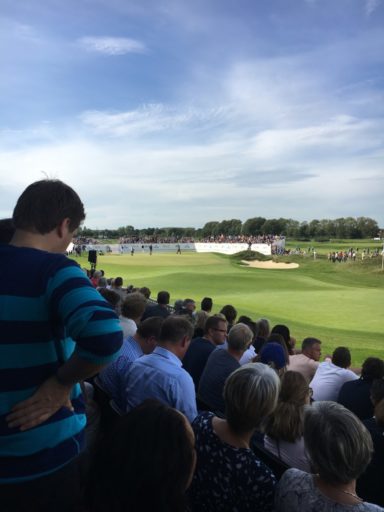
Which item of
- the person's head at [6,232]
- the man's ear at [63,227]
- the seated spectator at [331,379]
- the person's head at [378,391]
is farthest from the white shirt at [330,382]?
the man's ear at [63,227]

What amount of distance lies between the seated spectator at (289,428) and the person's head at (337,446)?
3.01 ft

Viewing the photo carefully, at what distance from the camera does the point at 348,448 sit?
7.89 ft

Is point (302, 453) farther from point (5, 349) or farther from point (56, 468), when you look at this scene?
point (5, 349)

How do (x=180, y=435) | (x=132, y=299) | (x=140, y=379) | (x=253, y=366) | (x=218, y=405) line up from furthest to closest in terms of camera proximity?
1. (x=132, y=299)
2. (x=218, y=405)
3. (x=140, y=379)
4. (x=253, y=366)
5. (x=180, y=435)

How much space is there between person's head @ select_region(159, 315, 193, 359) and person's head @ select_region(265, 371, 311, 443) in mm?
992

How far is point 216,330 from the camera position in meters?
6.86

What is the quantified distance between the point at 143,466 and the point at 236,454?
46.3 inches

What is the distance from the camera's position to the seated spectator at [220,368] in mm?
5047

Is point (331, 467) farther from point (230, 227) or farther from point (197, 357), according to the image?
point (230, 227)

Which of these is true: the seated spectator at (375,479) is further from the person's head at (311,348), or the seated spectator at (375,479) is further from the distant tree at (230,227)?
the distant tree at (230,227)

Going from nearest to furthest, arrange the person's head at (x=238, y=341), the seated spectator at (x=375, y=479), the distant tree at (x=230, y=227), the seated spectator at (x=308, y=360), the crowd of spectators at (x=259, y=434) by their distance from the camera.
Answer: the crowd of spectators at (x=259, y=434)
the seated spectator at (x=375, y=479)
the person's head at (x=238, y=341)
the seated spectator at (x=308, y=360)
the distant tree at (x=230, y=227)

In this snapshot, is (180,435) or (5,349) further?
(5,349)

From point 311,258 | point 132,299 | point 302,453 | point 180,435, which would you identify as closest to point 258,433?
point 302,453

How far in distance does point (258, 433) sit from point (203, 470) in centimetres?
153
